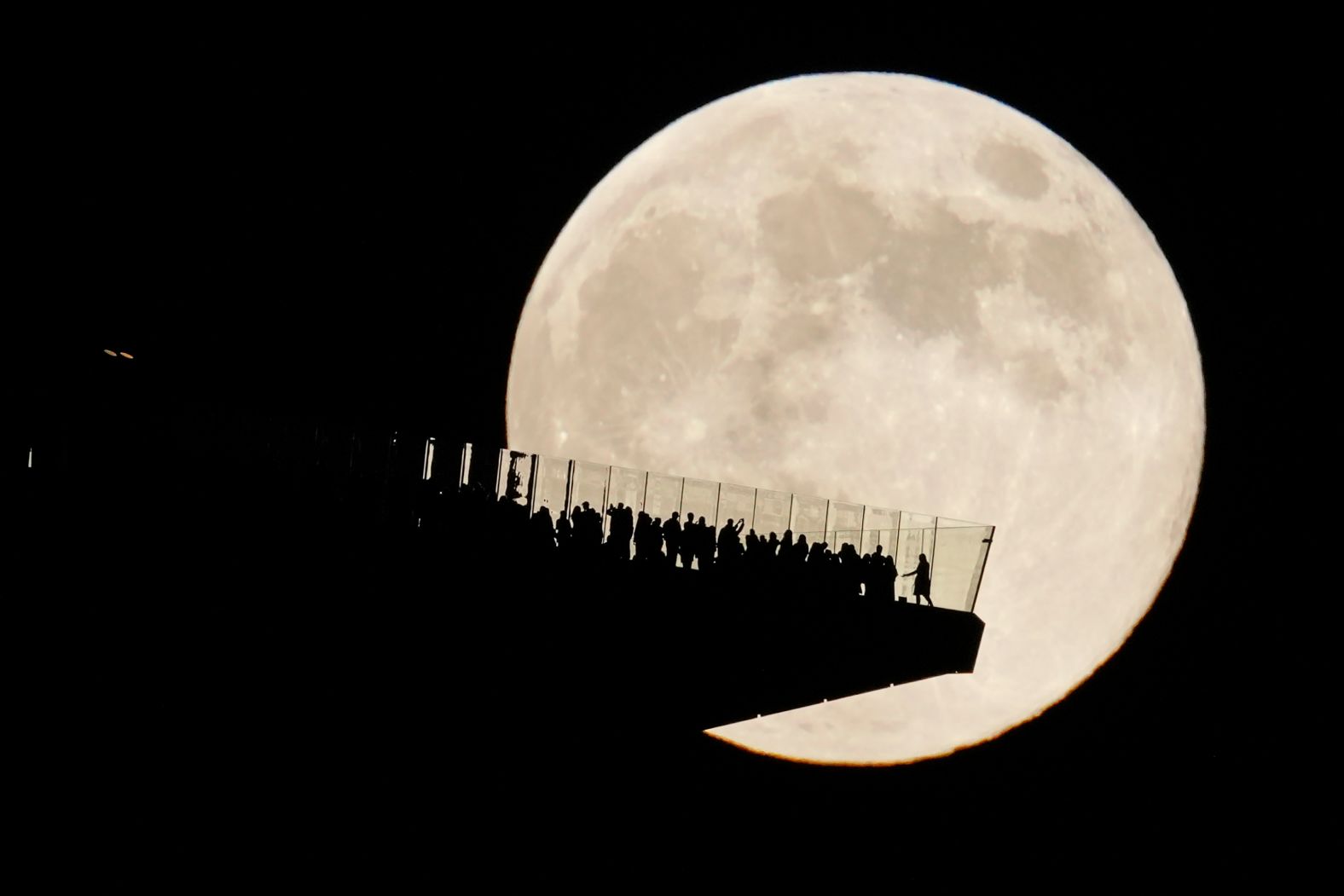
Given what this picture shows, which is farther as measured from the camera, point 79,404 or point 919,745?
point 919,745

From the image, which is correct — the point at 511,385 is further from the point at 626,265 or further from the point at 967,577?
the point at 967,577

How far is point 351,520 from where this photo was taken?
12.5 metres

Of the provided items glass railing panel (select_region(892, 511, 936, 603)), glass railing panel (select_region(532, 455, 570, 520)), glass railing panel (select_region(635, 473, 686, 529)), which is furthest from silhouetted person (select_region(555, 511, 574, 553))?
glass railing panel (select_region(892, 511, 936, 603))

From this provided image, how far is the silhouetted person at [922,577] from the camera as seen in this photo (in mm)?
18797

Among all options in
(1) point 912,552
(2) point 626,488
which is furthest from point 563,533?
(1) point 912,552

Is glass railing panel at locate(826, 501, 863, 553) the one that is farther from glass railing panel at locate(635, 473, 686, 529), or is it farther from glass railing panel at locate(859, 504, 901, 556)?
glass railing panel at locate(635, 473, 686, 529)

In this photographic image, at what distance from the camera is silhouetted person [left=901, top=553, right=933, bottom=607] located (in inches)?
740

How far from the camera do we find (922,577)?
18.8m

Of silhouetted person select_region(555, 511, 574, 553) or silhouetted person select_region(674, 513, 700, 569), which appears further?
silhouetted person select_region(674, 513, 700, 569)

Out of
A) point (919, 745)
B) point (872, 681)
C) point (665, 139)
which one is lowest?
point (919, 745)

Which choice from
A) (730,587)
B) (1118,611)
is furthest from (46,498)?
(1118,611)

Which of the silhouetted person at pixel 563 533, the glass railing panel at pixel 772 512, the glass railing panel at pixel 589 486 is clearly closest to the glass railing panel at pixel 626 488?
the glass railing panel at pixel 589 486

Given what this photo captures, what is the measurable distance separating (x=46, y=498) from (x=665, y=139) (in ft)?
61.2

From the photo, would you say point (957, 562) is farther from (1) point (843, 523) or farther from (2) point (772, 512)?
(2) point (772, 512)
